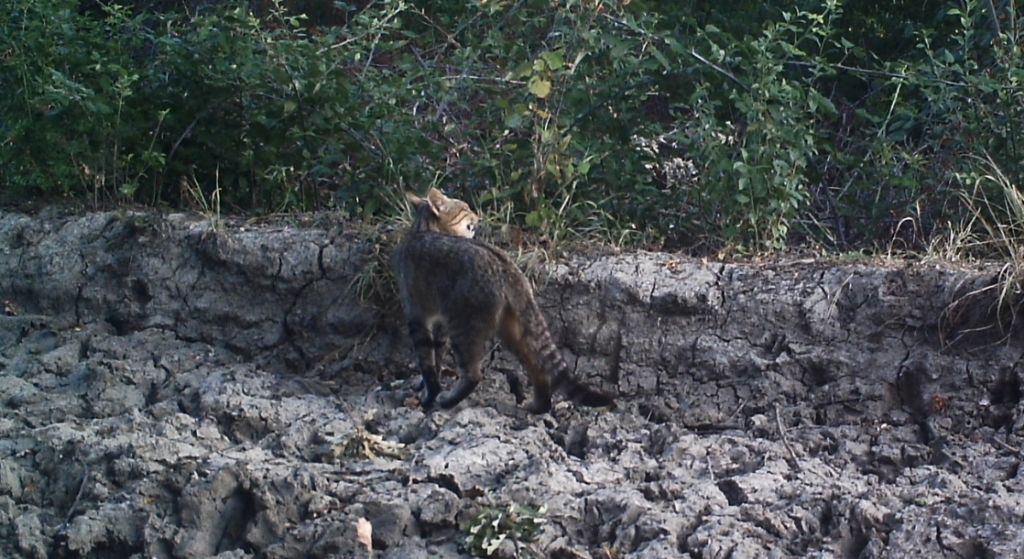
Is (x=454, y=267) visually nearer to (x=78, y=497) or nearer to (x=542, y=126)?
(x=542, y=126)

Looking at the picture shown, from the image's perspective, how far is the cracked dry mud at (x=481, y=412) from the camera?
700 centimetres

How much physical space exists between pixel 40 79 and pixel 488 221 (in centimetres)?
284

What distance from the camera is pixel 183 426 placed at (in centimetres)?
790

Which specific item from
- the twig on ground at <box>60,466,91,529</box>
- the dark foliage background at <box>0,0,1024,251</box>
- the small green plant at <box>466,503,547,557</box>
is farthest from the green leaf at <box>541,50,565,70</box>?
the twig on ground at <box>60,466,91,529</box>

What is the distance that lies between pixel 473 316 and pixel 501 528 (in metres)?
1.51

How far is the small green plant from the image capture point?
683 centimetres

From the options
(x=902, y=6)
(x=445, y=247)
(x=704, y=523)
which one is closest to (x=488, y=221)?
(x=445, y=247)

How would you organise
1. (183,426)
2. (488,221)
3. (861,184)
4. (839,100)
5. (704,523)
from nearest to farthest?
(704,523)
(183,426)
(488,221)
(861,184)
(839,100)

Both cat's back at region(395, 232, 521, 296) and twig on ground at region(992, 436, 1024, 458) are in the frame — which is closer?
twig on ground at region(992, 436, 1024, 458)

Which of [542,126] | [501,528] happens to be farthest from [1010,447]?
[542,126]

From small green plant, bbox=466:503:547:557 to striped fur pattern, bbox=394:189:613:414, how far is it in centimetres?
116

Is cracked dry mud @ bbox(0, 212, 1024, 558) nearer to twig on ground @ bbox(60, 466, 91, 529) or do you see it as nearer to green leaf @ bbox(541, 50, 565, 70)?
twig on ground @ bbox(60, 466, 91, 529)

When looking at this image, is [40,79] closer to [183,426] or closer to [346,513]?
[183,426]

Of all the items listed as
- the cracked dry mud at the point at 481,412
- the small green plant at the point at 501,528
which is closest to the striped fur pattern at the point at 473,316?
the cracked dry mud at the point at 481,412
